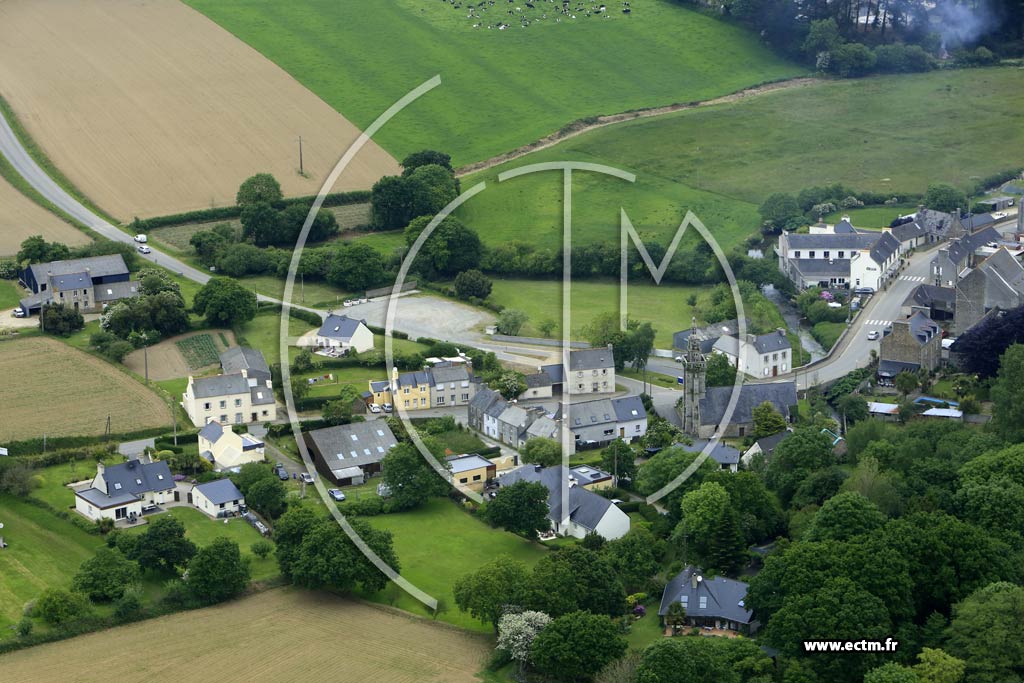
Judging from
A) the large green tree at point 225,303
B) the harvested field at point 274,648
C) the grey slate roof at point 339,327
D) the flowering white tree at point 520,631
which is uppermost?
the large green tree at point 225,303

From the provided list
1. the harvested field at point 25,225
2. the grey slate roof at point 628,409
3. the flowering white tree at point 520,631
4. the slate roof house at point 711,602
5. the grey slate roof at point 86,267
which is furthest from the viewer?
the harvested field at point 25,225

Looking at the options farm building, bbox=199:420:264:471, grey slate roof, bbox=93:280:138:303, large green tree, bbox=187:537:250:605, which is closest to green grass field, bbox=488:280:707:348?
grey slate roof, bbox=93:280:138:303

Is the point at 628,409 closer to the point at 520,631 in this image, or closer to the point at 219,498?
the point at 219,498

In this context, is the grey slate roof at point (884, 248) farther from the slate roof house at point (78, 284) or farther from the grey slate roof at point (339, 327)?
the slate roof house at point (78, 284)

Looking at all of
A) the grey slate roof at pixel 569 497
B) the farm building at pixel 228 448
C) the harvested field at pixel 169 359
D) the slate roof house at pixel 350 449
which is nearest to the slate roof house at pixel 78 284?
the harvested field at pixel 169 359

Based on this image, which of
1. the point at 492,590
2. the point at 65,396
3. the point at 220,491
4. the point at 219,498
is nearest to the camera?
the point at 492,590

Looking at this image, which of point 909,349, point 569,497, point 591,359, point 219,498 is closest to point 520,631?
point 569,497
